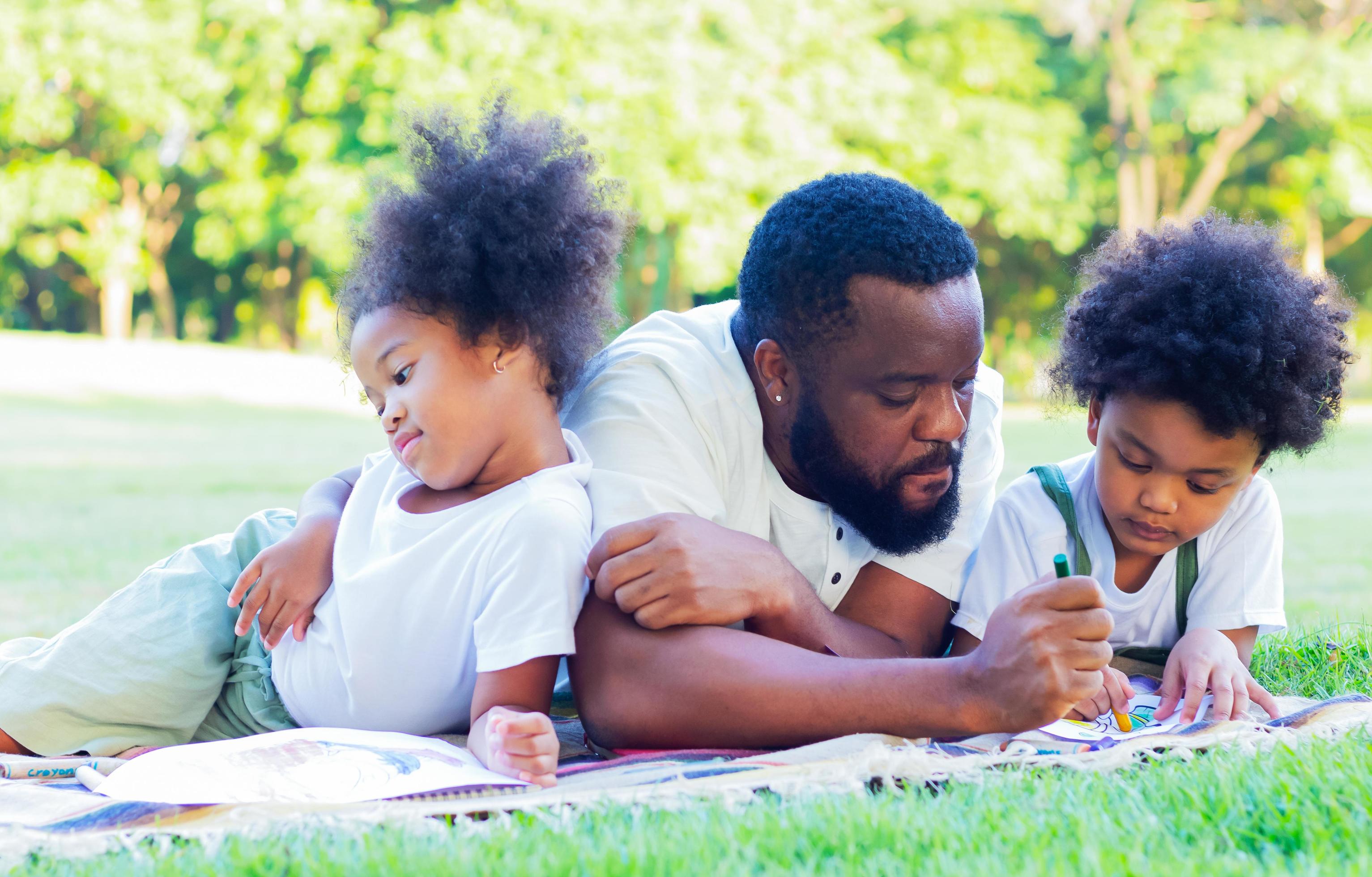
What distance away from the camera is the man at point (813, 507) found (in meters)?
2.42

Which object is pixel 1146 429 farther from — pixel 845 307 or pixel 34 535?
pixel 34 535

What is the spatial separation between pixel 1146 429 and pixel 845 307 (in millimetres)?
802

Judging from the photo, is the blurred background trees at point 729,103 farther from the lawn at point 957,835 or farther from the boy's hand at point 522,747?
the lawn at point 957,835

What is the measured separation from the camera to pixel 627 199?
3.37 meters

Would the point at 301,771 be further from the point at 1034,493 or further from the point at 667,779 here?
the point at 1034,493

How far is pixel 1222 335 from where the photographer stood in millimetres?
2982

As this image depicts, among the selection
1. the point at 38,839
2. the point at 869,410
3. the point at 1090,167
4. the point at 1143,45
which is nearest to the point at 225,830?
the point at 38,839

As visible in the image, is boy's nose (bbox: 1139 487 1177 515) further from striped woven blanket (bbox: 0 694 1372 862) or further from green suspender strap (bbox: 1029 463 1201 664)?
striped woven blanket (bbox: 0 694 1372 862)

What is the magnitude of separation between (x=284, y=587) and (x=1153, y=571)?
215 cm

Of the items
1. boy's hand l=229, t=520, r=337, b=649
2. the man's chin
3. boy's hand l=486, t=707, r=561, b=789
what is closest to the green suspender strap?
the man's chin

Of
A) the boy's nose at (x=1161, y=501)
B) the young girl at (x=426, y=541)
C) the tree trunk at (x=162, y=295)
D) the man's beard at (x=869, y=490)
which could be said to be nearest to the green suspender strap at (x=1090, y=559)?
the boy's nose at (x=1161, y=501)

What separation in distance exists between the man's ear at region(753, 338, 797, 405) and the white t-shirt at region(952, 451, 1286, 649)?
25.3 inches

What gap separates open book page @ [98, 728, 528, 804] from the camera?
7.17ft

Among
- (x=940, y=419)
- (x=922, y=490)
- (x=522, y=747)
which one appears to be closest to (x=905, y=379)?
(x=940, y=419)
